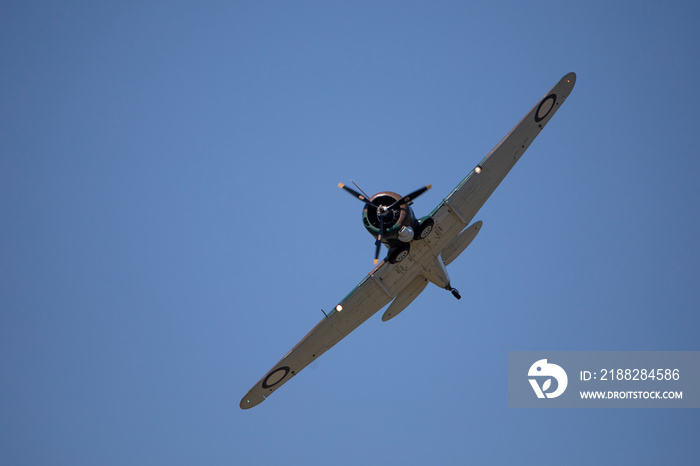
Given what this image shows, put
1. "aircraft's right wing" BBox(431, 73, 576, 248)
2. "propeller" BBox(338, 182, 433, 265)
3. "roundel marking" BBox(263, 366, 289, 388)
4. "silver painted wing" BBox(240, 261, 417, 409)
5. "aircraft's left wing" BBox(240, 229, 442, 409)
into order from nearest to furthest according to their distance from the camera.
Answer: "propeller" BBox(338, 182, 433, 265) < "aircraft's right wing" BBox(431, 73, 576, 248) < "aircraft's left wing" BBox(240, 229, 442, 409) < "silver painted wing" BBox(240, 261, 417, 409) < "roundel marking" BBox(263, 366, 289, 388)

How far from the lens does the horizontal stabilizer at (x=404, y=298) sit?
2623 centimetres

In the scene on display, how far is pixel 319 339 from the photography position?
26.9m

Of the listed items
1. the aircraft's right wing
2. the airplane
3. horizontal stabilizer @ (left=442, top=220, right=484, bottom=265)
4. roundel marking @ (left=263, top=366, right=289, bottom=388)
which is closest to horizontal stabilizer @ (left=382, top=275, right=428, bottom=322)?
the airplane

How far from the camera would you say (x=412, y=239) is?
940 inches

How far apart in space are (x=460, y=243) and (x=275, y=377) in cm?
913

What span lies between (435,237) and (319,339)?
6.23 meters

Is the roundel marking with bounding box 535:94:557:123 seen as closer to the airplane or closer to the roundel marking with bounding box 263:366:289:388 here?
the airplane

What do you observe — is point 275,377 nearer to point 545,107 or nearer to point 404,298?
point 404,298

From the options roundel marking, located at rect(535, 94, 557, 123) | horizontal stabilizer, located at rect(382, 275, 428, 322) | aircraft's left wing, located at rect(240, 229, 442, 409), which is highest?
roundel marking, located at rect(535, 94, 557, 123)

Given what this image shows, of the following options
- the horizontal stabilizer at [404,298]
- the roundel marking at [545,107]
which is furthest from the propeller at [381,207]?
the roundel marking at [545,107]

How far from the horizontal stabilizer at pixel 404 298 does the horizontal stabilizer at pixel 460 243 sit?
4.15 feet

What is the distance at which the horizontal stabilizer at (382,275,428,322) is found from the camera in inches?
1033

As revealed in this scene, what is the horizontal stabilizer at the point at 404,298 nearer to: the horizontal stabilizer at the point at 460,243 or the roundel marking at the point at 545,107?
the horizontal stabilizer at the point at 460,243

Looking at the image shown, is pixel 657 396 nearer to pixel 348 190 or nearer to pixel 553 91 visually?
pixel 553 91
